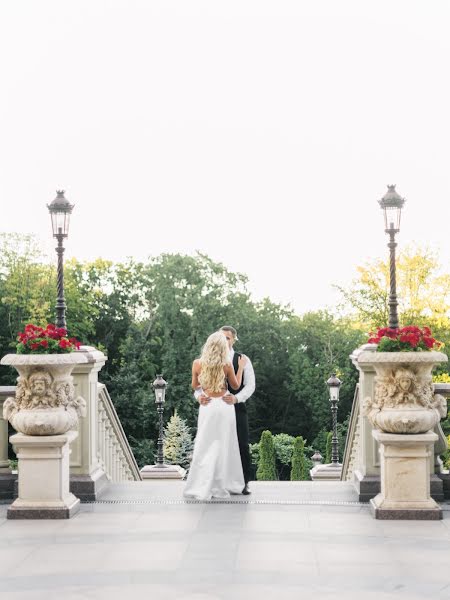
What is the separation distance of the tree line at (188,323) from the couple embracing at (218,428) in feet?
124

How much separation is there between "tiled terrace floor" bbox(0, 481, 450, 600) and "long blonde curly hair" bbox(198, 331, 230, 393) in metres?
1.29

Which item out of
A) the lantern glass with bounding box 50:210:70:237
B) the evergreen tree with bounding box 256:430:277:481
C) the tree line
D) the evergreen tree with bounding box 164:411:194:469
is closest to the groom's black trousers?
the lantern glass with bounding box 50:210:70:237

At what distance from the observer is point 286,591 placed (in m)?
7.07

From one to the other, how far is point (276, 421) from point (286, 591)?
171 ft

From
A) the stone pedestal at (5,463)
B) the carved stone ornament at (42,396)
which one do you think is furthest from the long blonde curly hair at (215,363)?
the stone pedestal at (5,463)

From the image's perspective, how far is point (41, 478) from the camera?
10.4 metres

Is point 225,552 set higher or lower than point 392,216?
lower

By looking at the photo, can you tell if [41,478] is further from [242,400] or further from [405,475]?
[405,475]

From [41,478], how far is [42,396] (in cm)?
80

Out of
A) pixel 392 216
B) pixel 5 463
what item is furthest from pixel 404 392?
pixel 5 463

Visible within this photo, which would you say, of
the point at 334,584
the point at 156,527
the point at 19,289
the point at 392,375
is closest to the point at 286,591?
the point at 334,584

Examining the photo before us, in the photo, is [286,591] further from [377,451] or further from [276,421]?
[276,421]

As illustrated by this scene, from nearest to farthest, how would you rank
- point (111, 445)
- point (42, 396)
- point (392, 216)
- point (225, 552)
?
point (225, 552) < point (42, 396) < point (392, 216) < point (111, 445)

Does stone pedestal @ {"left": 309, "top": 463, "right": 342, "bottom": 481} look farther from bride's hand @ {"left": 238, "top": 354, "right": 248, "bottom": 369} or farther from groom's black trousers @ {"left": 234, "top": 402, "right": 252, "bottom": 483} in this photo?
bride's hand @ {"left": 238, "top": 354, "right": 248, "bottom": 369}
